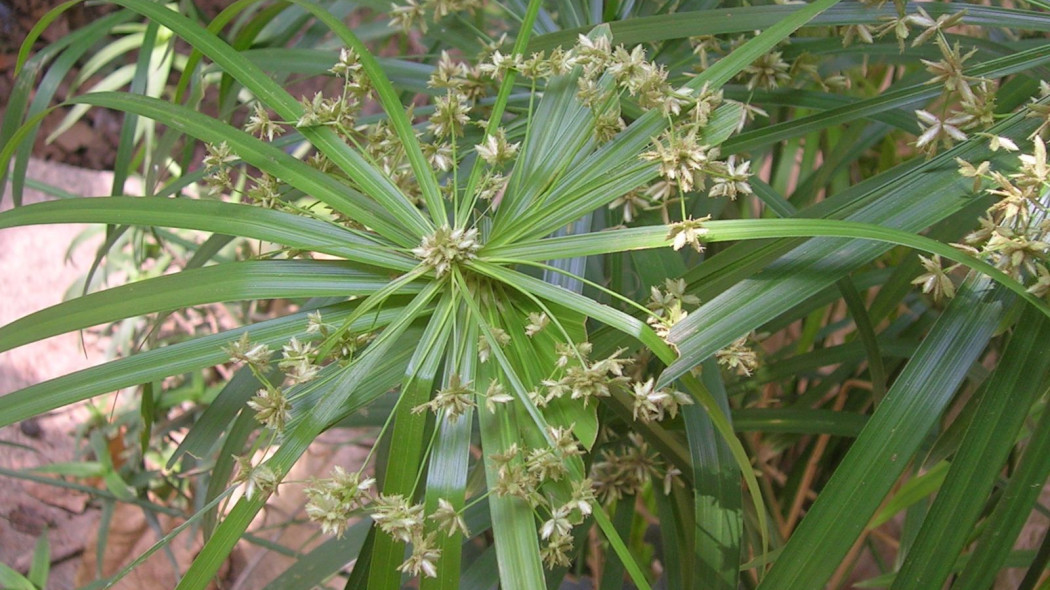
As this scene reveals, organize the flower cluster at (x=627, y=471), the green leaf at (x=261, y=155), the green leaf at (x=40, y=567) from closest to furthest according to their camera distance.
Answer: the green leaf at (x=261, y=155), the flower cluster at (x=627, y=471), the green leaf at (x=40, y=567)

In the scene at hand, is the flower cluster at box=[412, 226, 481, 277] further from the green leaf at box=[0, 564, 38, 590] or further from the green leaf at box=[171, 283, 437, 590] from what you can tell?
the green leaf at box=[0, 564, 38, 590]

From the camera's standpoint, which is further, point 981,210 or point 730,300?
point 981,210

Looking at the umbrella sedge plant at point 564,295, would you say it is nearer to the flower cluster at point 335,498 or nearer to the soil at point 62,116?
the flower cluster at point 335,498

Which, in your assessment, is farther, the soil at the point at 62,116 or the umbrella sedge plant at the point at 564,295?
the soil at the point at 62,116

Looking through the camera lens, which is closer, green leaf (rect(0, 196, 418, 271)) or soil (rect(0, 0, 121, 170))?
green leaf (rect(0, 196, 418, 271))

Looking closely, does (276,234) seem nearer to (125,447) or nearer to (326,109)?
(326,109)

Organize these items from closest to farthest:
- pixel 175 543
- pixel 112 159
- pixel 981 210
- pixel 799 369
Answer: pixel 981 210, pixel 799 369, pixel 175 543, pixel 112 159

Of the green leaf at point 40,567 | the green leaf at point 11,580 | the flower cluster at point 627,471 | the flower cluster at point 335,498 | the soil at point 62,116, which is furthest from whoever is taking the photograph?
the soil at point 62,116

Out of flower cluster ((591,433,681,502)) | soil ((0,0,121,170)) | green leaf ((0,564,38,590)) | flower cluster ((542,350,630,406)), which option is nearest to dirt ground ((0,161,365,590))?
soil ((0,0,121,170))

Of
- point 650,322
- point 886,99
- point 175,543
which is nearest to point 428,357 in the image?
point 650,322

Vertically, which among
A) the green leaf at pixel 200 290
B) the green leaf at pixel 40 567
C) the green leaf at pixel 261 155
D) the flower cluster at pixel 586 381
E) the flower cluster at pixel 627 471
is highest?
the green leaf at pixel 40 567

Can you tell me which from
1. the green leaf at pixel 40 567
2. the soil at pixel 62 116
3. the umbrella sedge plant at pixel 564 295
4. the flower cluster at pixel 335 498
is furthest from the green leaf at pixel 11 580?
the soil at pixel 62 116
